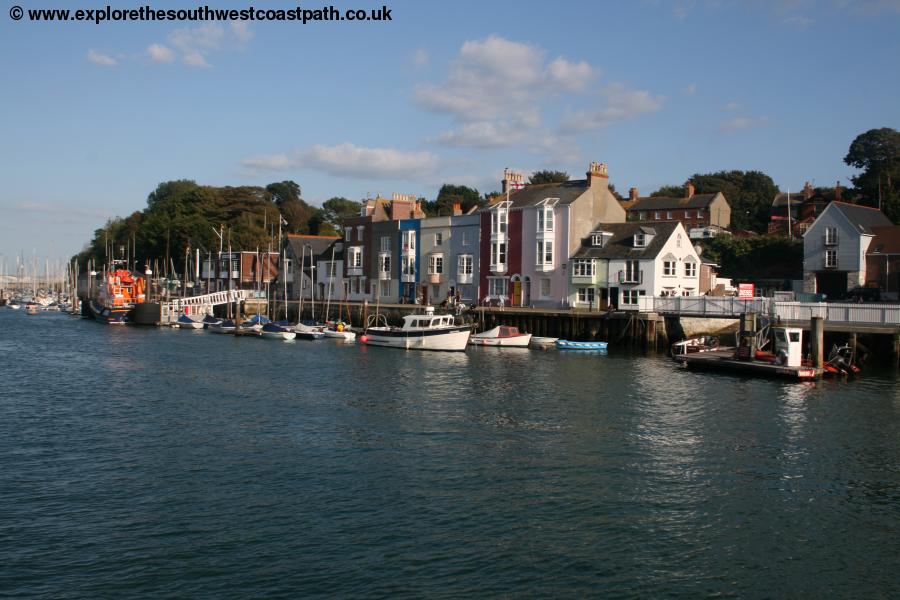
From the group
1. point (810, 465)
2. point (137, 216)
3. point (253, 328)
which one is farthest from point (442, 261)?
point (137, 216)

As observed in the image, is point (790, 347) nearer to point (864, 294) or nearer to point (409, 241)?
point (864, 294)

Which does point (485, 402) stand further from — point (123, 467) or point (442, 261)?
point (442, 261)

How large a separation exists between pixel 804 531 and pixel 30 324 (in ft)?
293

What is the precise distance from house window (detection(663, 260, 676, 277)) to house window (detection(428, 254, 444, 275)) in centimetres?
2411

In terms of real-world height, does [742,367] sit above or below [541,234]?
below

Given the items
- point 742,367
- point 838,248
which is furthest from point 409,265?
point 742,367

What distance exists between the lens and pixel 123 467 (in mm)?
22594

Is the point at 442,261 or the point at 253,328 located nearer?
the point at 253,328

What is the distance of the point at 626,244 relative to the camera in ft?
217

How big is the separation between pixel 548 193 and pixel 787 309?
90.8ft

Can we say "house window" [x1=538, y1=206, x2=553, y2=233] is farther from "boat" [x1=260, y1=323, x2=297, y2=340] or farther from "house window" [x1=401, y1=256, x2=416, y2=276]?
"boat" [x1=260, y1=323, x2=297, y2=340]

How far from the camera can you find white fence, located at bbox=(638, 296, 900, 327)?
154 ft

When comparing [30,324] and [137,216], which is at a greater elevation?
[137,216]

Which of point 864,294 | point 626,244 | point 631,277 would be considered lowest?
point 864,294
